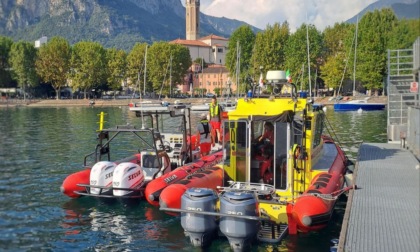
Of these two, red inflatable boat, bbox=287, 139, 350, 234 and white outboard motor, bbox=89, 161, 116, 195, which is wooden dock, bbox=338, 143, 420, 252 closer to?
red inflatable boat, bbox=287, 139, 350, 234

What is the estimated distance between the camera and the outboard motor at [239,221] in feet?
34.0

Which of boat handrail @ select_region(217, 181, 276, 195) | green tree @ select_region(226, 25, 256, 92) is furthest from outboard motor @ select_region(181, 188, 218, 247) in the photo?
green tree @ select_region(226, 25, 256, 92)

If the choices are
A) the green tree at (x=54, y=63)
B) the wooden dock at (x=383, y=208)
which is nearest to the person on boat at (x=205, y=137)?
the wooden dock at (x=383, y=208)

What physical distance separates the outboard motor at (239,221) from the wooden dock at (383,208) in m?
1.99

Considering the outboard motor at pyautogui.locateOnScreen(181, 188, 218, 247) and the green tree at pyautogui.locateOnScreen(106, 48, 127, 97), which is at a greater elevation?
the green tree at pyautogui.locateOnScreen(106, 48, 127, 97)

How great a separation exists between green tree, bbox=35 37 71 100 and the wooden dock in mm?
98186

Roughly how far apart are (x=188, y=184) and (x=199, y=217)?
2.17 metres

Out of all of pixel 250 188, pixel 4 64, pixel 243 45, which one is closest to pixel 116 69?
pixel 4 64

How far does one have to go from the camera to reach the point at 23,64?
103 metres

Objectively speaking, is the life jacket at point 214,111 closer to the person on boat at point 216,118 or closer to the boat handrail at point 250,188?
the person on boat at point 216,118

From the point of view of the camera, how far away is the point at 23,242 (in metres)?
12.2

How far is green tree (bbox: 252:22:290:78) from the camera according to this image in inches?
3905

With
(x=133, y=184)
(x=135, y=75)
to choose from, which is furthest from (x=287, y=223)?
(x=135, y=75)

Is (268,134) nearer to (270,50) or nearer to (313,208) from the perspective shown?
(313,208)
